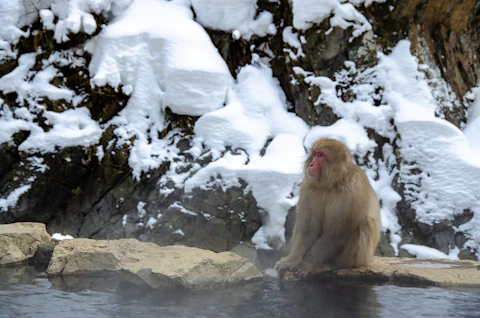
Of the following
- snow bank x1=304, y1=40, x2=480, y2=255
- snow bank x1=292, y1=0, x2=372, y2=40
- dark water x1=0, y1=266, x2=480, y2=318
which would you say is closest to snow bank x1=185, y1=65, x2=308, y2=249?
snow bank x1=304, y1=40, x2=480, y2=255

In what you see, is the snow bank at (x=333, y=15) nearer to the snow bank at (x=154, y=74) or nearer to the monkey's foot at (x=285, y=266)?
the snow bank at (x=154, y=74)

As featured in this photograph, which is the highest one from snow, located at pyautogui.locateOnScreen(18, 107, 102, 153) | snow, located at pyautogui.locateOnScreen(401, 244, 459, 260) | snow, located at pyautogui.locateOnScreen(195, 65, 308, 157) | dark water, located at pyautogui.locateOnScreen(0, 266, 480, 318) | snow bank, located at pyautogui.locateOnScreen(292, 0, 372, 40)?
snow bank, located at pyautogui.locateOnScreen(292, 0, 372, 40)

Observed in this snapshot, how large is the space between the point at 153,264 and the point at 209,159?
3.82 metres

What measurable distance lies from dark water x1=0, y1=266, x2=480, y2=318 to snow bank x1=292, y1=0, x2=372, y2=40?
530 cm

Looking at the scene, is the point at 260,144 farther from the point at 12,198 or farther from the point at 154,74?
the point at 12,198

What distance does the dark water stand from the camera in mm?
2119

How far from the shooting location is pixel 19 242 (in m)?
3.69

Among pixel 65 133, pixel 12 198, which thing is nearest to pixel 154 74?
pixel 65 133

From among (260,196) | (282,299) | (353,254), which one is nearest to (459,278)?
(353,254)

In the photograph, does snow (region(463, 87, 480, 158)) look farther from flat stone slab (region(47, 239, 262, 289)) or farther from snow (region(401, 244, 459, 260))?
flat stone slab (region(47, 239, 262, 289))

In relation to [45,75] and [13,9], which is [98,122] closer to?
[45,75]

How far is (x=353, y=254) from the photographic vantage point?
302cm

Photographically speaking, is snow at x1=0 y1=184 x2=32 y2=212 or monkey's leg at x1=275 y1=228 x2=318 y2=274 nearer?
monkey's leg at x1=275 y1=228 x2=318 y2=274

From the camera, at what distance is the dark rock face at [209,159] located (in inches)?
242
